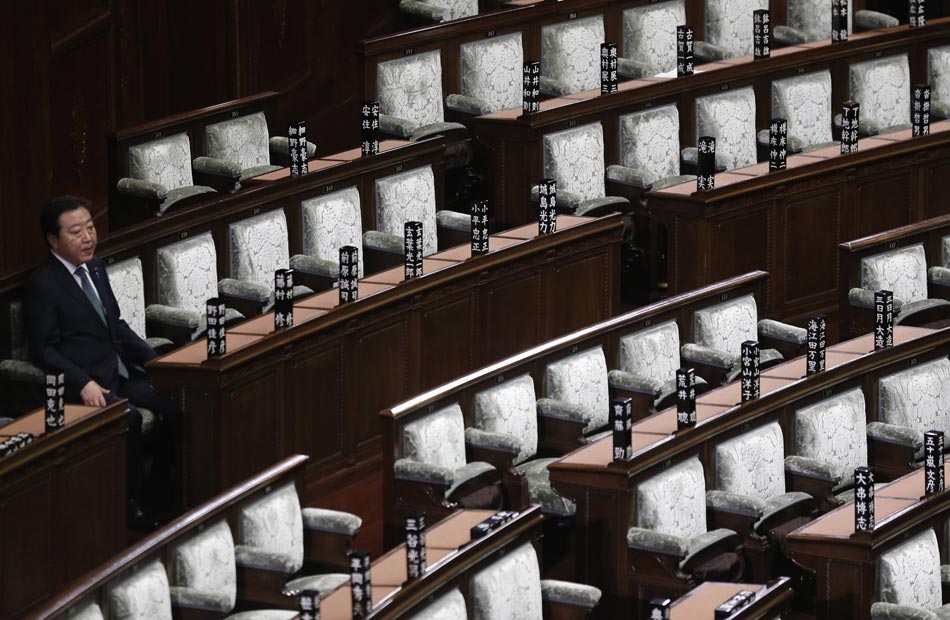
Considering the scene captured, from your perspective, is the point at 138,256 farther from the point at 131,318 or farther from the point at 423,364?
the point at 423,364

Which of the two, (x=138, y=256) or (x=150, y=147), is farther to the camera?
(x=150, y=147)

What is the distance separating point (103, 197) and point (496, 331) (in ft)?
2.79

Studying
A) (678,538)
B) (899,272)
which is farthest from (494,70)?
(678,538)

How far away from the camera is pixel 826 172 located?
3.65m

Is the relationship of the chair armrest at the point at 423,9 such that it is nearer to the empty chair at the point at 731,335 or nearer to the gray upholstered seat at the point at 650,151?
the gray upholstered seat at the point at 650,151

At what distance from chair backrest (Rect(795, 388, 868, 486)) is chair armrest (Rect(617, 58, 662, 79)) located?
3.68 feet

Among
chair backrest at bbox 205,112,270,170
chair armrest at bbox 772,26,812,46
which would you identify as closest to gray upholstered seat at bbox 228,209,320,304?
chair backrest at bbox 205,112,270,170

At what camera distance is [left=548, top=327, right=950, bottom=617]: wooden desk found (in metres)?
2.66

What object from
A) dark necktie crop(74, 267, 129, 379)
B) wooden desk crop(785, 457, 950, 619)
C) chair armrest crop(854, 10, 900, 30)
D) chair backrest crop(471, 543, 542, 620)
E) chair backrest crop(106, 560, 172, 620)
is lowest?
wooden desk crop(785, 457, 950, 619)

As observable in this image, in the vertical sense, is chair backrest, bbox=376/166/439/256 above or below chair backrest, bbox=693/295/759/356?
above

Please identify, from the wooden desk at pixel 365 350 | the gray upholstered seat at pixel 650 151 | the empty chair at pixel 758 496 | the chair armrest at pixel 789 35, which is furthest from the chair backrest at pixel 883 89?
the empty chair at pixel 758 496

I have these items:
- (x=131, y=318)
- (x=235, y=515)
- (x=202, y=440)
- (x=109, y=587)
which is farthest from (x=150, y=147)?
(x=109, y=587)

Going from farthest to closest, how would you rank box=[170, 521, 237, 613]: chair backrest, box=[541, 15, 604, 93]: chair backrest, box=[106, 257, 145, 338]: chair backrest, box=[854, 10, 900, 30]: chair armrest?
box=[854, 10, 900, 30]: chair armrest
box=[541, 15, 604, 93]: chair backrest
box=[106, 257, 145, 338]: chair backrest
box=[170, 521, 237, 613]: chair backrest

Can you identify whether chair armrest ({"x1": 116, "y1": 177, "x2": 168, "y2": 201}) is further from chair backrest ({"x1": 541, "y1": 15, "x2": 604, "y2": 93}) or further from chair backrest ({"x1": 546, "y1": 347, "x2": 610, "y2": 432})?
chair backrest ({"x1": 541, "y1": 15, "x2": 604, "y2": 93})
